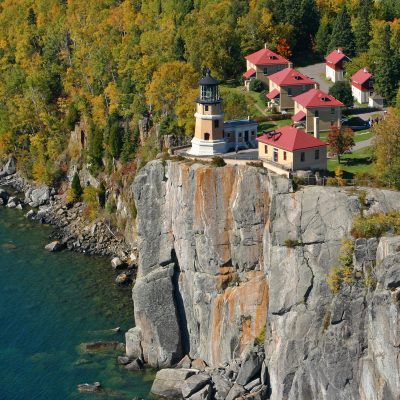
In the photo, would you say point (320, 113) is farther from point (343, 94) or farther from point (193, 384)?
point (193, 384)

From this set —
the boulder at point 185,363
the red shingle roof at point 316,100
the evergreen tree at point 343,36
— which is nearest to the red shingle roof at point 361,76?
the red shingle roof at point 316,100

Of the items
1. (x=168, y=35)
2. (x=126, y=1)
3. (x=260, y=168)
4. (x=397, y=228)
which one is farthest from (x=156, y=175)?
(x=126, y=1)

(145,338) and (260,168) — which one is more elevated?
(260,168)

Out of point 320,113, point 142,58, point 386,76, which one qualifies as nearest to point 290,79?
point 386,76

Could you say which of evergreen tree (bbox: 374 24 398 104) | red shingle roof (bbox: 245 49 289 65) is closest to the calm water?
red shingle roof (bbox: 245 49 289 65)

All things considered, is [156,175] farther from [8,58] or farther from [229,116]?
[8,58]

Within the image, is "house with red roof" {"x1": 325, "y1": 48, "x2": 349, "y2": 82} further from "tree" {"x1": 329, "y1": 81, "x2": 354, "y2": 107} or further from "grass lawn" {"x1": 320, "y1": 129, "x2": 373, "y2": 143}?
"grass lawn" {"x1": 320, "y1": 129, "x2": 373, "y2": 143}
